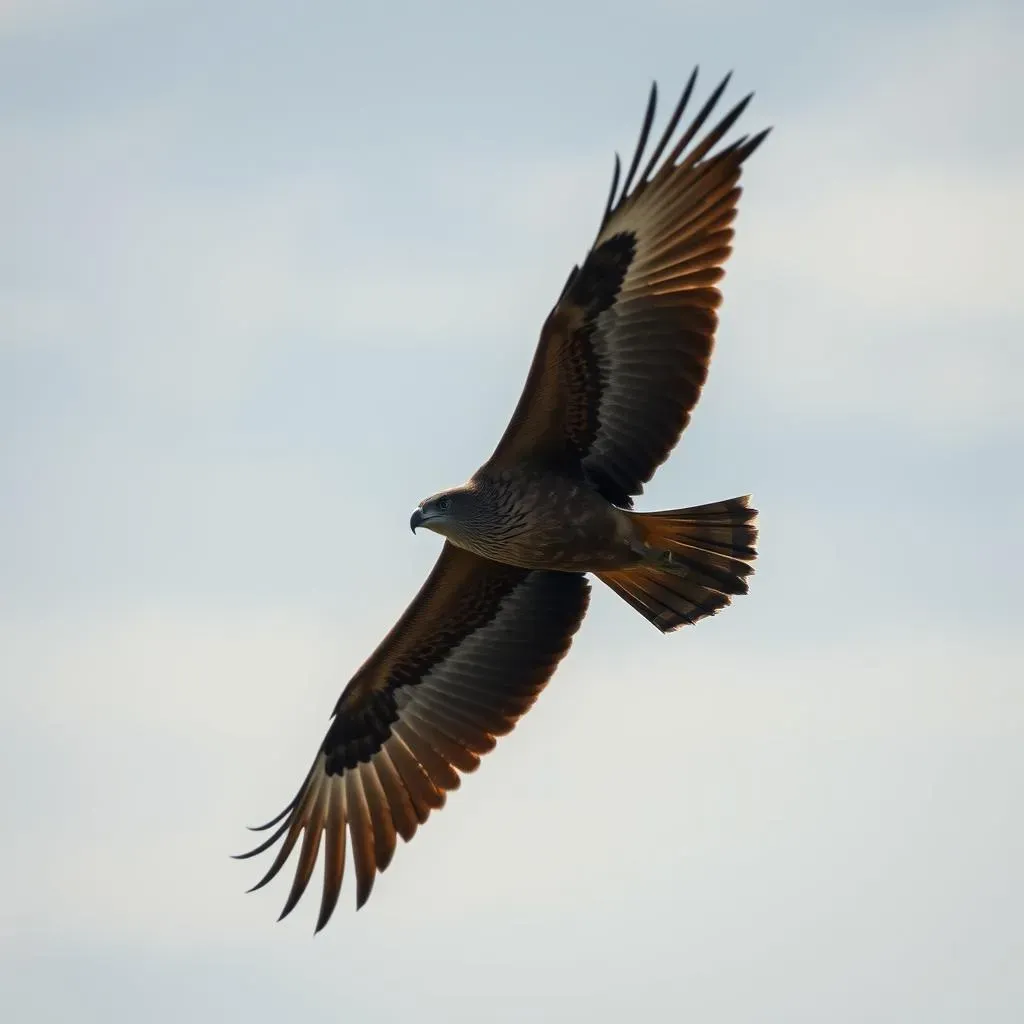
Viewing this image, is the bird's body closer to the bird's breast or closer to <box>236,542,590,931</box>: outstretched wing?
the bird's breast

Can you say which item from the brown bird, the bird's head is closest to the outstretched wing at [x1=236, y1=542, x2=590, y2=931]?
the brown bird

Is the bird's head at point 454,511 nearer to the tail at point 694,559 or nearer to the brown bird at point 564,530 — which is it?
the brown bird at point 564,530

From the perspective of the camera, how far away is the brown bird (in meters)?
13.3

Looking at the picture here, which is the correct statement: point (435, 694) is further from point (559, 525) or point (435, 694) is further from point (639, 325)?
point (639, 325)

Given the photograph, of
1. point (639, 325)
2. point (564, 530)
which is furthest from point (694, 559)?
point (639, 325)

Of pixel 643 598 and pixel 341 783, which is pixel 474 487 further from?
pixel 341 783

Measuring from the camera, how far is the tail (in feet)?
45.0

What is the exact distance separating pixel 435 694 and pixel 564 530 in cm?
219

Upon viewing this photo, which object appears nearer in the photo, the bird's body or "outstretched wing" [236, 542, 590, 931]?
the bird's body

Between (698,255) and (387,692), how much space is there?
4.31 meters

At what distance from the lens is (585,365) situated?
13.6m

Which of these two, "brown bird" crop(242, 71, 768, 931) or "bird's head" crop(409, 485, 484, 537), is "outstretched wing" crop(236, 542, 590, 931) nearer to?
"brown bird" crop(242, 71, 768, 931)

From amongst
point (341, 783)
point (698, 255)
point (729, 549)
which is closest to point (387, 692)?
point (341, 783)

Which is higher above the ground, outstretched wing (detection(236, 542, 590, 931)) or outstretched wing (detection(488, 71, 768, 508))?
outstretched wing (detection(488, 71, 768, 508))
